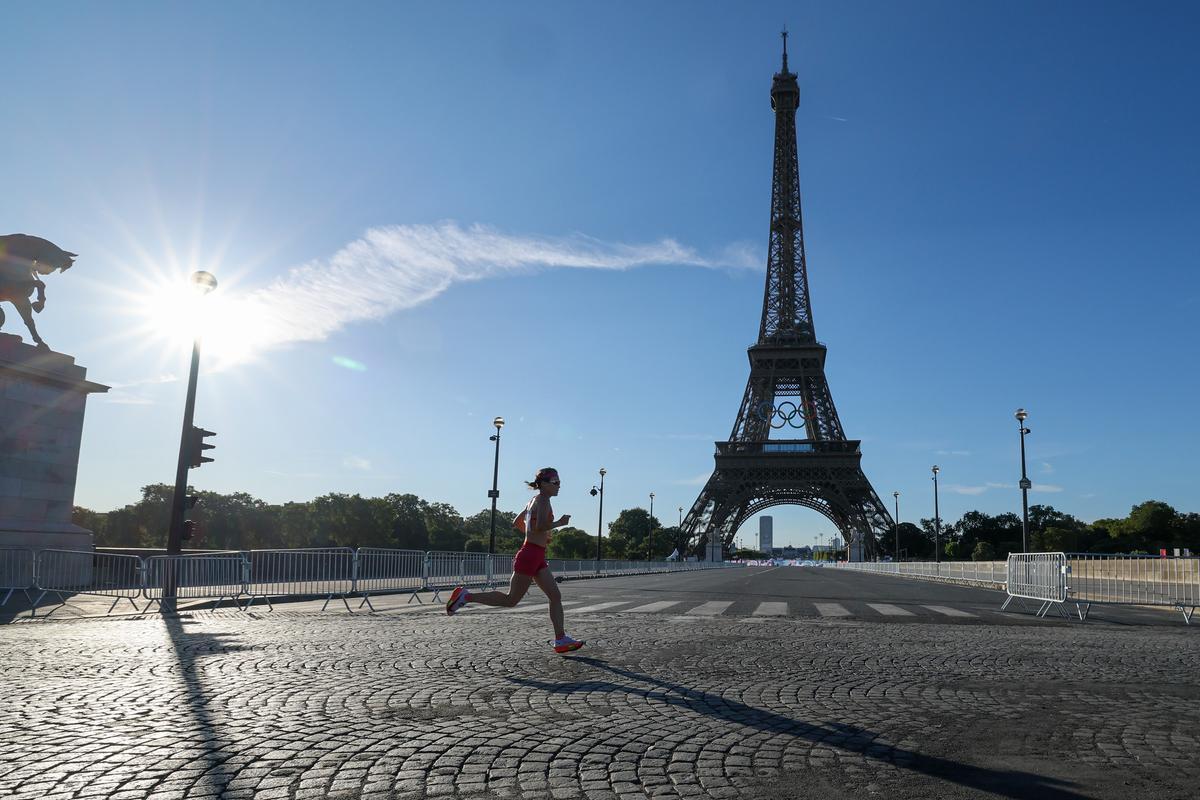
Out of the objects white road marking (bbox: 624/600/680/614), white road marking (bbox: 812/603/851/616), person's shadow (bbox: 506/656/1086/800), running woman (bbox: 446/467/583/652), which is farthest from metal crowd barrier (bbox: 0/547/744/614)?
person's shadow (bbox: 506/656/1086/800)

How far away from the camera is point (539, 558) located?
7.54 m

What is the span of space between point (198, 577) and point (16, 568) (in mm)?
3209

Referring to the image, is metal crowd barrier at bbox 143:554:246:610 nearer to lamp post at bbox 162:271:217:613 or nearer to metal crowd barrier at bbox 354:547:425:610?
lamp post at bbox 162:271:217:613

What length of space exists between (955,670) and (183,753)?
5.73 metres

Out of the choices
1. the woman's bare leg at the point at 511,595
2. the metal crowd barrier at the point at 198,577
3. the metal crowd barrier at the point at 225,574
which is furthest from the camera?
the metal crowd barrier at the point at 225,574

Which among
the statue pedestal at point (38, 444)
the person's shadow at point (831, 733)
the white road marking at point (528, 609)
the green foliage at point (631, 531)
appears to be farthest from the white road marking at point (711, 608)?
the green foliage at point (631, 531)

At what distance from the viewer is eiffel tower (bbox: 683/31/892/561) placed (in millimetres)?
72375

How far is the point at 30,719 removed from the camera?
4.73m

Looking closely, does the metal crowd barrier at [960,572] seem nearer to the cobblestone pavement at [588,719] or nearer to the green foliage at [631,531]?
the cobblestone pavement at [588,719]

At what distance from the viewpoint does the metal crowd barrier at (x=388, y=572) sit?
Result: 685 inches

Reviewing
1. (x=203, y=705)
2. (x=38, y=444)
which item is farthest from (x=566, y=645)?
(x=38, y=444)

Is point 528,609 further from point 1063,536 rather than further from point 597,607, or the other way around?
point 1063,536

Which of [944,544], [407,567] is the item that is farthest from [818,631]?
[944,544]

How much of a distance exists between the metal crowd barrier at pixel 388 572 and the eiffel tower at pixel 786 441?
55.3 m
